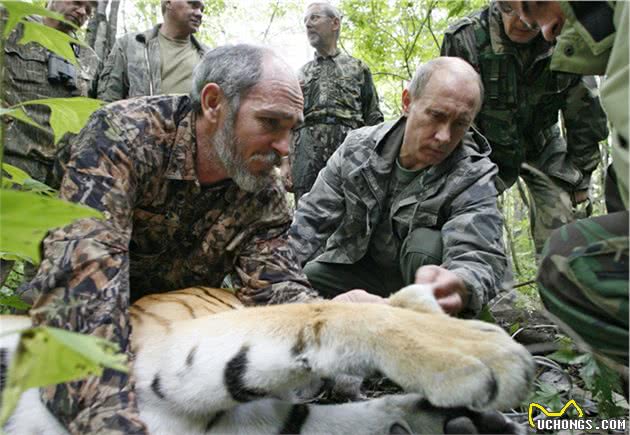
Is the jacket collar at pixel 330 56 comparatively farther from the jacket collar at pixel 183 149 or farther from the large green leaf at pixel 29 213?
the large green leaf at pixel 29 213

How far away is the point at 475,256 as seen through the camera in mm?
2965


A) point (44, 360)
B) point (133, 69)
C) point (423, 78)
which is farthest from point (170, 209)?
point (133, 69)

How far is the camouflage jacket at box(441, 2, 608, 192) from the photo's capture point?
4246mm

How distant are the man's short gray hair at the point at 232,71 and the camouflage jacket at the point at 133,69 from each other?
2748 mm

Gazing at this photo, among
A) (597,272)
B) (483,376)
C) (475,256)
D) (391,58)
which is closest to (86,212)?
(483,376)

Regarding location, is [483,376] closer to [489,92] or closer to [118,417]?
[118,417]

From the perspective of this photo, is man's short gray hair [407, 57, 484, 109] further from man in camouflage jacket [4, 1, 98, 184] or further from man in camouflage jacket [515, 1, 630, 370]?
man in camouflage jacket [4, 1, 98, 184]

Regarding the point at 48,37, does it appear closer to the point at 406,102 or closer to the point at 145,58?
the point at 406,102

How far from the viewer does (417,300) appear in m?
1.89

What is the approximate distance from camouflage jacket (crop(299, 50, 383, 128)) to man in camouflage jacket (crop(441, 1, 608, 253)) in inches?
80.4

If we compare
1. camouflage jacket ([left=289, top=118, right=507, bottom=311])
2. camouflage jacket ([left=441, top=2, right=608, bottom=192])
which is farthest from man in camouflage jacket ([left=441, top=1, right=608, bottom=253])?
camouflage jacket ([left=289, top=118, right=507, bottom=311])

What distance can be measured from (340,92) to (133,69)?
205 centimetres

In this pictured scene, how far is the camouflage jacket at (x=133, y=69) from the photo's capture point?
5324 mm

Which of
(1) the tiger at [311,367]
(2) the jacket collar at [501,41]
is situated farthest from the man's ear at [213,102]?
(2) the jacket collar at [501,41]
